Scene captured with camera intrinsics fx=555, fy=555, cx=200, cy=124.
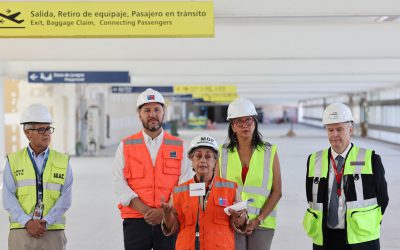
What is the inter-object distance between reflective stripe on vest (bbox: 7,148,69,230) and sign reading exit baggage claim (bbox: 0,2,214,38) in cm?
311

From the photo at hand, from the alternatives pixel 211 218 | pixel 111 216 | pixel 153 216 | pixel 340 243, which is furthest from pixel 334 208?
pixel 111 216

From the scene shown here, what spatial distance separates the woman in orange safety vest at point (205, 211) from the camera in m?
3.49

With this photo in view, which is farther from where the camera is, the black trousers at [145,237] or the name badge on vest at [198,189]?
the black trousers at [145,237]

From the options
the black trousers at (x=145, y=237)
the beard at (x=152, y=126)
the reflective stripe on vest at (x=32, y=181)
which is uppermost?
the beard at (x=152, y=126)

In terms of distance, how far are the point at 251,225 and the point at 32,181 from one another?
5.26 feet

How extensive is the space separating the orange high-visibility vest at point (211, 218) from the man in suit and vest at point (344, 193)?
76 cm

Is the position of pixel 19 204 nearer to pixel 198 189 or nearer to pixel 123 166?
pixel 123 166

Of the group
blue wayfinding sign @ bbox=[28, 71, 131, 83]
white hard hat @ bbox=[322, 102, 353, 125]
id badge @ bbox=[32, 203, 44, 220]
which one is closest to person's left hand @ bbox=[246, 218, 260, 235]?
white hard hat @ bbox=[322, 102, 353, 125]

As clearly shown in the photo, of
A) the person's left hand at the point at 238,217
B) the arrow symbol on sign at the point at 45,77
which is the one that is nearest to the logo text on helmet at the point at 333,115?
the person's left hand at the point at 238,217

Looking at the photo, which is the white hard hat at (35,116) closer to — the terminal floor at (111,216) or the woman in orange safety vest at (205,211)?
the woman in orange safety vest at (205,211)

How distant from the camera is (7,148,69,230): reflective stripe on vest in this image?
13.1 feet

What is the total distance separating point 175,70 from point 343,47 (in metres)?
6.75

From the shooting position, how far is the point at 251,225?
379cm

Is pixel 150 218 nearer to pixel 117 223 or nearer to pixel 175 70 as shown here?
pixel 117 223
